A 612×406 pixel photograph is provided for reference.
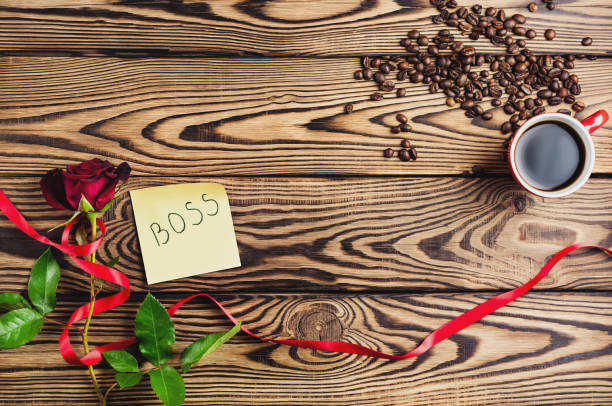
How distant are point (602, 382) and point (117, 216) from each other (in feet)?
3.00

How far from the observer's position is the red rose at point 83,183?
723mm

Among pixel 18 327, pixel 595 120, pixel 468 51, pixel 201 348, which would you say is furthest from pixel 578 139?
pixel 18 327

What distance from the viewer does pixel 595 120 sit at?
78 cm

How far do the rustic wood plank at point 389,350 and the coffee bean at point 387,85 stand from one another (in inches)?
14.8

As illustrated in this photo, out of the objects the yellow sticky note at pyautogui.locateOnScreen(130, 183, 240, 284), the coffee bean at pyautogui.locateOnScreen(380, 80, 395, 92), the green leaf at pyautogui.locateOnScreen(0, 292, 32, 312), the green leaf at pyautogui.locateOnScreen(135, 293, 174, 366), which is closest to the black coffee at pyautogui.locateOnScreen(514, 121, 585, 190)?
the coffee bean at pyautogui.locateOnScreen(380, 80, 395, 92)

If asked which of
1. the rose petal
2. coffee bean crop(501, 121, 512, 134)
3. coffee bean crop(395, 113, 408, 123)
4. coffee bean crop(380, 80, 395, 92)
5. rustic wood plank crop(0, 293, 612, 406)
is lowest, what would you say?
rustic wood plank crop(0, 293, 612, 406)

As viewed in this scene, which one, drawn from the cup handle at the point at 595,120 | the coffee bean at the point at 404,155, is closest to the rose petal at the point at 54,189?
the coffee bean at the point at 404,155

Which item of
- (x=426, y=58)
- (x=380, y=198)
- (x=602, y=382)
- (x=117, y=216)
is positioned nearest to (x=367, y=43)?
(x=426, y=58)

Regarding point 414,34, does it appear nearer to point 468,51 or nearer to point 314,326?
point 468,51

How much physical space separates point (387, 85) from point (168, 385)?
631 millimetres

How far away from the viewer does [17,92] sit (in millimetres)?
831

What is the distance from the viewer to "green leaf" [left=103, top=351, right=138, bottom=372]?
752mm

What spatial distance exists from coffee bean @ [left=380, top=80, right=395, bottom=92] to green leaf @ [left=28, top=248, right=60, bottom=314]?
25.5 inches

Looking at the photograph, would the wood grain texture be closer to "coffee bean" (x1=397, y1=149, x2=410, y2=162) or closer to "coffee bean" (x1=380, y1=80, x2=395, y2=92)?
"coffee bean" (x1=380, y1=80, x2=395, y2=92)
